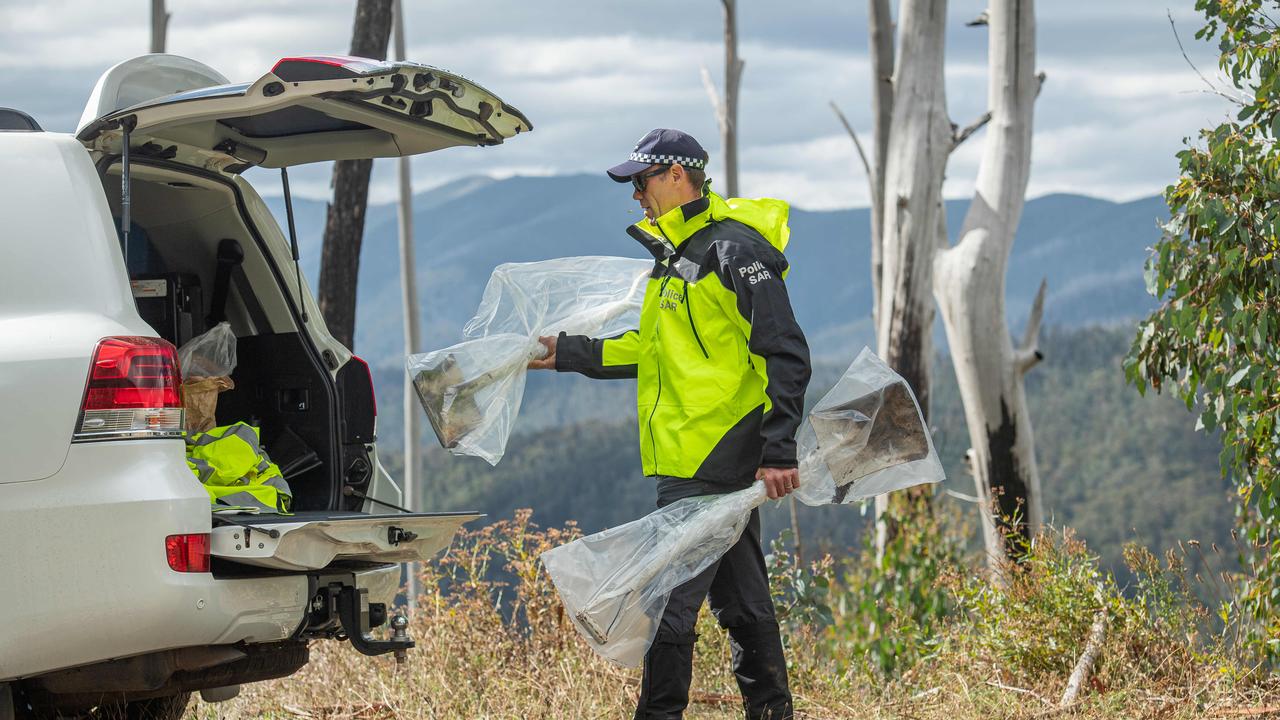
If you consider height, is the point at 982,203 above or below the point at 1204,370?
above

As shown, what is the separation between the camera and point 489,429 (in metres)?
4.94

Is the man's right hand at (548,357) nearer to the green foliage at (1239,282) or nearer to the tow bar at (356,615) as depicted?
the tow bar at (356,615)

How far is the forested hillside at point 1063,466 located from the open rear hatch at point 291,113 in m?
58.7

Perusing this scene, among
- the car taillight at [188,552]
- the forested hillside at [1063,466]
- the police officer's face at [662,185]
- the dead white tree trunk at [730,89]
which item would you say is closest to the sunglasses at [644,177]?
the police officer's face at [662,185]

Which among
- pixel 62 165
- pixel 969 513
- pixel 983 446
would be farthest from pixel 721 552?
pixel 983 446

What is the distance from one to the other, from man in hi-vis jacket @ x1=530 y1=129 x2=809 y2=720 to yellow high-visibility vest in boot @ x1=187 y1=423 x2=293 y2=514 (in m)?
1.12

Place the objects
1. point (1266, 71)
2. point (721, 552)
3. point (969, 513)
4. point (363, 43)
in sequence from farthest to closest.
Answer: point (363, 43) < point (969, 513) < point (1266, 71) < point (721, 552)

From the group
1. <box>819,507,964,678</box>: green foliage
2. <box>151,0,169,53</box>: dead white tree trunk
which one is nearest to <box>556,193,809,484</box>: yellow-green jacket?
<box>819,507,964,678</box>: green foliage

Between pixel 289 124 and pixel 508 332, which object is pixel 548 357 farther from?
pixel 289 124

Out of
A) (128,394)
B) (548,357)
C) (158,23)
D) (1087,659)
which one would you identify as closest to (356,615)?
(128,394)

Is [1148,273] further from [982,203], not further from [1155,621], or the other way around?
[982,203]

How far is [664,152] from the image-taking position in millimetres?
4742

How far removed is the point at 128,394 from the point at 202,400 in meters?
0.85

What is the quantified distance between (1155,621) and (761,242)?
8.38ft
